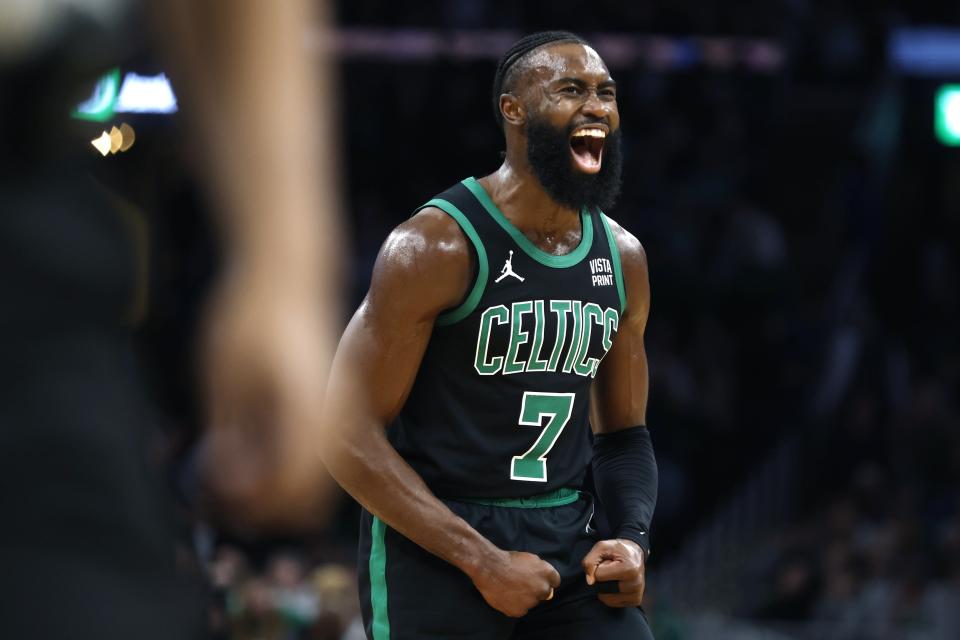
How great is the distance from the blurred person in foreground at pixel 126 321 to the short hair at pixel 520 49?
133 inches

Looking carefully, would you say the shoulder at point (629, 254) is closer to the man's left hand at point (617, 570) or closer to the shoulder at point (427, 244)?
the shoulder at point (427, 244)

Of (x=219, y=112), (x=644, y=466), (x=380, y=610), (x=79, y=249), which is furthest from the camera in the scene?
(x=644, y=466)

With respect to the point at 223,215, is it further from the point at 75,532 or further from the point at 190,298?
the point at 190,298

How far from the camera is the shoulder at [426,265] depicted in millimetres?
4191

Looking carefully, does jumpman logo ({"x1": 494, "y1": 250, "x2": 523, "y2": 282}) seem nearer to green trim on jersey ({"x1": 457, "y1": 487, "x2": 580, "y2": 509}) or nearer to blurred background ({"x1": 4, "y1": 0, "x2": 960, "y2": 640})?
green trim on jersey ({"x1": 457, "y1": 487, "x2": 580, "y2": 509})

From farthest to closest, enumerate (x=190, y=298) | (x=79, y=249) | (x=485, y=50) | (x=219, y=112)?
(x=485, y=50)
(x=190, y=298)
(x=79, y=249)
(x=219, y=112)

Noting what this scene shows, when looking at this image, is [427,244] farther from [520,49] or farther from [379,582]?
[379,582]

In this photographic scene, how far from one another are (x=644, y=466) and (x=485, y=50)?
1088 centimetres

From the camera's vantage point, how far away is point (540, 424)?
4320 millimetres

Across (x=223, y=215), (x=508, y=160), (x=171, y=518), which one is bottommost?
(x=508, y=160)

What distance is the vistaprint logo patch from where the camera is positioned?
4.51 meters

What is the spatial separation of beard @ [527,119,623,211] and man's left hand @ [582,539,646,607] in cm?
102

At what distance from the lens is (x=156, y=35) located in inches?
49.2

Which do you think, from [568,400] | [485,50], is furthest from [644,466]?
[485,50]
